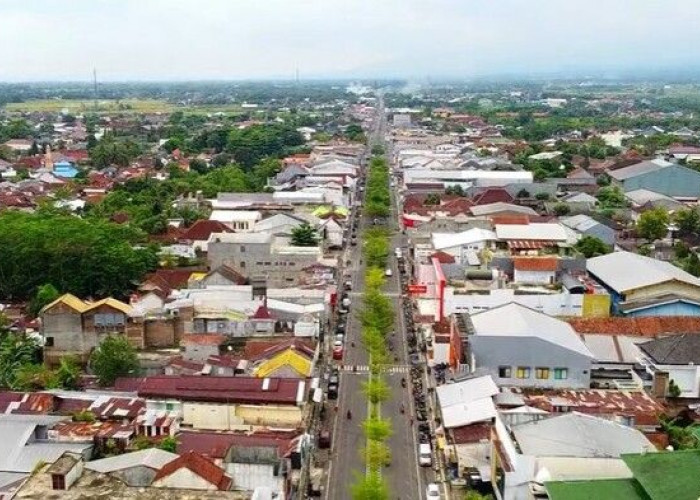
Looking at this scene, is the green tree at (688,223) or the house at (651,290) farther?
the green tree at (688,223)

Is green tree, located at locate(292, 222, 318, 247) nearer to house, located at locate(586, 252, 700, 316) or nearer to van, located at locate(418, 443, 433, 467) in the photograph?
house, located at locate(586, 252, 700, 316)

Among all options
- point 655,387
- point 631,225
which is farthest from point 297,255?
point 631,225

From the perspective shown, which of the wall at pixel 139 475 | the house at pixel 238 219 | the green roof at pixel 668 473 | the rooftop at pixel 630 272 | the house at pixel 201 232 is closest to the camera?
the green roof at pixel 668 473

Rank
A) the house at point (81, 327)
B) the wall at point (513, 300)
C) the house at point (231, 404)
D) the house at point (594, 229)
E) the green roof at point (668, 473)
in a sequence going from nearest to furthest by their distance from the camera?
the green roof at point (668, 473)
the house at point (231, 404)
the house at point (81, 327)
the wall at point (513, 300)
the house at point (594, 229)

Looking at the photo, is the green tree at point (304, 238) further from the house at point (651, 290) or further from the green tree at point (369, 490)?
the green tree at point (369, 490)

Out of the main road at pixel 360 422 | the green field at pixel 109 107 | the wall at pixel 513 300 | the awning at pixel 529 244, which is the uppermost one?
the green field at pixel 109 107

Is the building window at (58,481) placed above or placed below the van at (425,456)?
above

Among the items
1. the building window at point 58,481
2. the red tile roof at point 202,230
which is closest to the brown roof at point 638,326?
the building window at point 58,481
